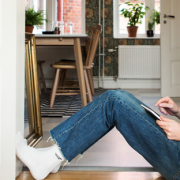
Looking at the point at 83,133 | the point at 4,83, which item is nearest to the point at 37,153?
the point at 83,133

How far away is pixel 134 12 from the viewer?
16.1ft

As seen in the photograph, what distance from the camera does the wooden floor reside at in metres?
1.13

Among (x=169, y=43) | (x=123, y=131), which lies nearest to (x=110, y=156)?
(x=123, y=131)

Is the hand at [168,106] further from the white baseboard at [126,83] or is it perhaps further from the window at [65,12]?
the window at [65,12]

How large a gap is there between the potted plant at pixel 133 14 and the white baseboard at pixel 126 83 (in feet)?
2.92

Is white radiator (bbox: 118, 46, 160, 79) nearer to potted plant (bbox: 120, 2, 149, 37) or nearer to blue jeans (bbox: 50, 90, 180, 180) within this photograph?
potted plant (bbox: 120, 2, 149, 37)

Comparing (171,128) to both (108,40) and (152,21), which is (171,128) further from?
(152,21)

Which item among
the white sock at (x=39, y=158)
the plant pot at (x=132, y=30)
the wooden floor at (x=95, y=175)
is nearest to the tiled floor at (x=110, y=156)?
the wooden floor at (x=95, y=175)

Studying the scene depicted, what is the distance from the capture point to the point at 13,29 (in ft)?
3.26

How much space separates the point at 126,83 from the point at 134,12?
1.36m

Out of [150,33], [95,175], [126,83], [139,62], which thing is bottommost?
[95,175]

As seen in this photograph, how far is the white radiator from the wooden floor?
3827mm

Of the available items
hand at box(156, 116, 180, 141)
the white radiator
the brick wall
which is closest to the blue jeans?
hand at box(156, 116, 180, 141)

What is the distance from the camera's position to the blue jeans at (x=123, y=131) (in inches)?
35.8
